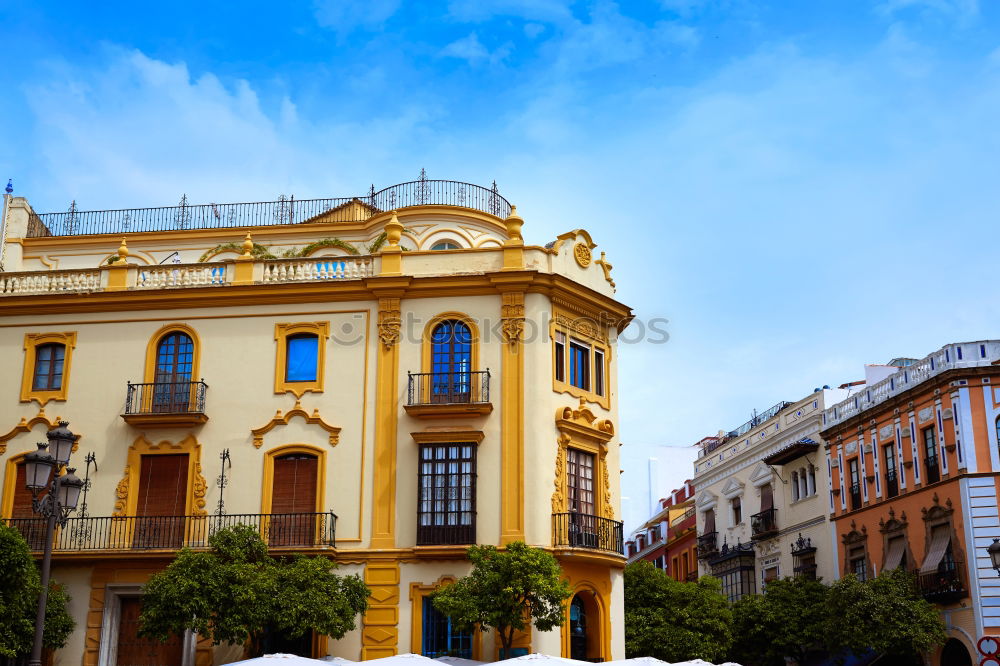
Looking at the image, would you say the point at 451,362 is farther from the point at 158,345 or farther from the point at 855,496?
the point at 855,496

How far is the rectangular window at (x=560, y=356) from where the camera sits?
27.9 m

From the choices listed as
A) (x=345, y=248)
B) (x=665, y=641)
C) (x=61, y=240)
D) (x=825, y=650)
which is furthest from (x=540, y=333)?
(x=825, y=650)

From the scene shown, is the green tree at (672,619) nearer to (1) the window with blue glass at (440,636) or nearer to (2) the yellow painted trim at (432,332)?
(1) the window with blue glass at (440,636)

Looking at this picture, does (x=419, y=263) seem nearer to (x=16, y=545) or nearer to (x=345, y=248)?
(x=345, y=248)

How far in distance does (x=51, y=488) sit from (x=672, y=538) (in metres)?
42.8

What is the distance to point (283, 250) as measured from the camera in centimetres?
3212

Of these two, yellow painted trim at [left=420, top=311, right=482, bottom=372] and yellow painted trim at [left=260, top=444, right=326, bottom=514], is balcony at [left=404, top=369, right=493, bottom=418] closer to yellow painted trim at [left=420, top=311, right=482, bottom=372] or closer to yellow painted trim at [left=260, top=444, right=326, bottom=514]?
yellow painted trim at [left=420, top=311, right=482, bottom=372]


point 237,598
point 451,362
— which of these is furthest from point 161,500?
point 451,362

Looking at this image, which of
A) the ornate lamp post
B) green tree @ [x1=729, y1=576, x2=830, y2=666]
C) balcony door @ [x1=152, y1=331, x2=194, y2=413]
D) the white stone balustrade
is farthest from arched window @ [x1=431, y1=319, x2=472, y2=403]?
green tree @ [x1=729, y1=576, x2=830, y2=666]

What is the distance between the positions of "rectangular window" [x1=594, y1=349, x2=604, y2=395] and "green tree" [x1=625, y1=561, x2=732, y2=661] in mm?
7422

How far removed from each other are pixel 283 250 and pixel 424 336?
21.1 feet

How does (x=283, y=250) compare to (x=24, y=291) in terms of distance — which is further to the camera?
(x=283, y=250)

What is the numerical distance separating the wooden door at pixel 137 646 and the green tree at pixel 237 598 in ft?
7.64

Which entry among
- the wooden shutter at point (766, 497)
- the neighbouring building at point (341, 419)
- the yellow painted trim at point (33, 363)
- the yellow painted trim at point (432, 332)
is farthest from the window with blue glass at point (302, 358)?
the wooden shutter at point (766, 497)
